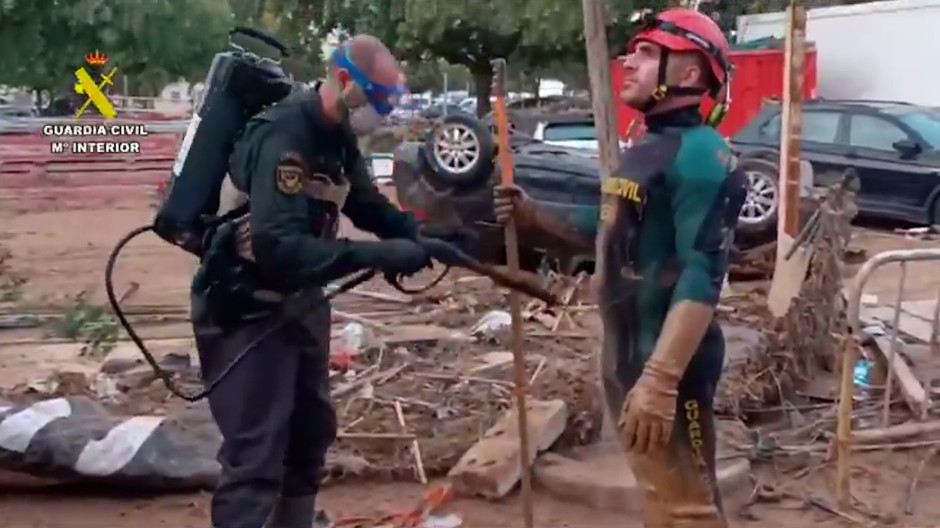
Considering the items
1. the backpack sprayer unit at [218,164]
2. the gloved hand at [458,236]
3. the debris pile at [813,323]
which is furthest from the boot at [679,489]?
the debris pile at [813,323]

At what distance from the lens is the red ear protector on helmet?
397cm

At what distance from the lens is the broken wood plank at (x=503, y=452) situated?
20.5 feet

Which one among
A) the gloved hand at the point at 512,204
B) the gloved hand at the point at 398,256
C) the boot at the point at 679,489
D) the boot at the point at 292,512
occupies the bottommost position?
the boot at the point at 292,512

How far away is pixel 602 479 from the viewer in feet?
20.8

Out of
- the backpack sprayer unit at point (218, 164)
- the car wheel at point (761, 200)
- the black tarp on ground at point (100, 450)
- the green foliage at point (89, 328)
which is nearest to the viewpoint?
the backpack sprayer unit at point (218, 164)

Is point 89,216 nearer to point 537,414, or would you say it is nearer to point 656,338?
point 537,414

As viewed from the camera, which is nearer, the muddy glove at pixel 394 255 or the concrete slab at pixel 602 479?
the muddy glove at pixel 394 255

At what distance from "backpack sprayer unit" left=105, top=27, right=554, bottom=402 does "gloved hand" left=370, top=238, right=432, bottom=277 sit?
0.32 feet

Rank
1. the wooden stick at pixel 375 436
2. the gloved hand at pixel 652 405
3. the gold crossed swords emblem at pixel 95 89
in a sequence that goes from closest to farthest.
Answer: the gloved hand at pixel 652 405 < the wooden stick at pixel 375 436 < the gold crossed swords emblem at pixel 95 89

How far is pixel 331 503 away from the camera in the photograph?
6367 mm

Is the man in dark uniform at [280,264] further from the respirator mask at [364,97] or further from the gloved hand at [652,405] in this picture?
the gloved hand at [652,405]

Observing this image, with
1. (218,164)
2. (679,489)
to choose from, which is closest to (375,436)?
(218,164)

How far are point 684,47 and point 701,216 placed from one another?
1.60 ft

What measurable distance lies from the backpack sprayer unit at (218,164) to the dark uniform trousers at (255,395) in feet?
0.14
